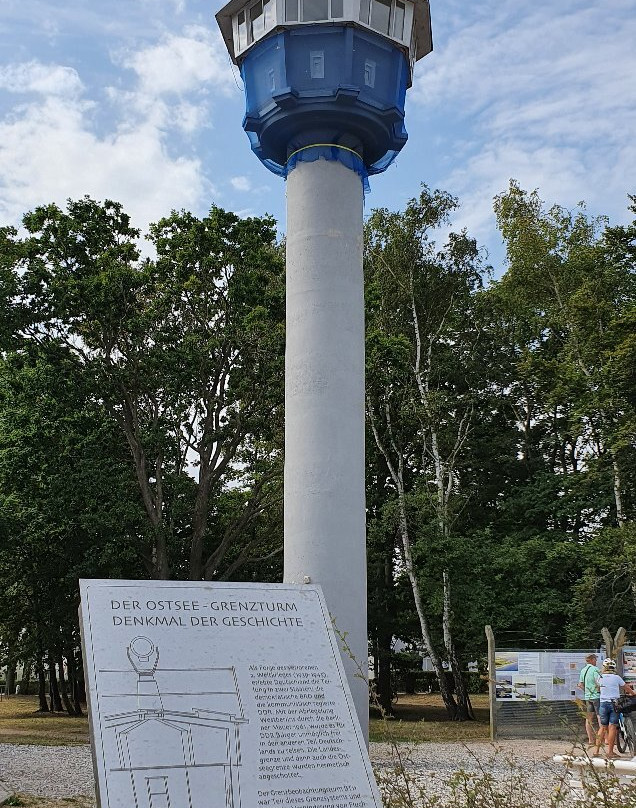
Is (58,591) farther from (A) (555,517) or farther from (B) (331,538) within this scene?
(B) (331,538)

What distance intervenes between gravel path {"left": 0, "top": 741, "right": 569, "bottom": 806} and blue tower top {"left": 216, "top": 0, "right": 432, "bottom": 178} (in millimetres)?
8138

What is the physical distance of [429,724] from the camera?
78.5ft

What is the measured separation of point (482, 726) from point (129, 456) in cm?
1147

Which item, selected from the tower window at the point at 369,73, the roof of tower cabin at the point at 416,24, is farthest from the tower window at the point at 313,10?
the tower window at the point at 369,73

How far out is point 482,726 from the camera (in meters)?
23.5

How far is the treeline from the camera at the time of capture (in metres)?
20.6

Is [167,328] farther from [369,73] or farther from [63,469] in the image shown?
[369,73]

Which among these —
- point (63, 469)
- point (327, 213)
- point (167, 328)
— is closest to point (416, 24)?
point (327, 213)

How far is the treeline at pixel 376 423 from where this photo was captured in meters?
20.6

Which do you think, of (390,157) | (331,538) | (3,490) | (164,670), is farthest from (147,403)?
(164,670)

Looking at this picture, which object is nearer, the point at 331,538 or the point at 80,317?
the point at 331,538

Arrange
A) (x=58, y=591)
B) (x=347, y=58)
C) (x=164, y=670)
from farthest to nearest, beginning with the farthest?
(x=58, y=591)
(x=347, y=58)
(x=164, y=670)

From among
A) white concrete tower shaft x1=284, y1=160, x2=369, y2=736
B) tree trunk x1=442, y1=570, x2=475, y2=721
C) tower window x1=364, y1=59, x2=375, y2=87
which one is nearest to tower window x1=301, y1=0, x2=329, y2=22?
tower window x1=364, y1=59, x2=375, y2=87

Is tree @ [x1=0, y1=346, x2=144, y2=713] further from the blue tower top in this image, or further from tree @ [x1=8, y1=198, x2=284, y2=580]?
the blue tower top
